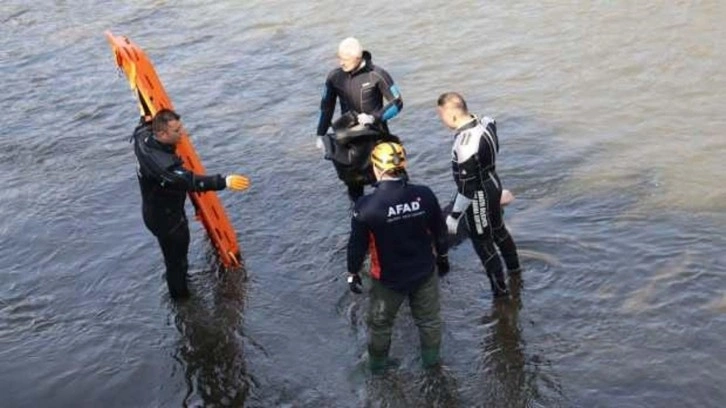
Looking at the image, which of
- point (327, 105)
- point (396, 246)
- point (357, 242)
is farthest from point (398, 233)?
point (327, 105)

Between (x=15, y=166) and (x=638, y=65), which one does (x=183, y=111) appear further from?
(x=638, y=65)

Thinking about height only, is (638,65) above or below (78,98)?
below

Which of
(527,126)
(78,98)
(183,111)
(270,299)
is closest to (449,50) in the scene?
(527,126)

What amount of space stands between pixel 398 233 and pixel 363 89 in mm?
2993

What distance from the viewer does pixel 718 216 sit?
27.8 ft

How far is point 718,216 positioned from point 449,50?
6.90m

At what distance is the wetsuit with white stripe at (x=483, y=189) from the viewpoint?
6.71 m

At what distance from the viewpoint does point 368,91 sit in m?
→ 8.55

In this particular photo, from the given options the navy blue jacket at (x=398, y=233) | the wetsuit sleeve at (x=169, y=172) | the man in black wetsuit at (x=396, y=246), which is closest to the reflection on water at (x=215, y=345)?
the man in black wetsuit at (x=396, y=246)

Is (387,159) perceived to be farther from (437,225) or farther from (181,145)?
(181,145)

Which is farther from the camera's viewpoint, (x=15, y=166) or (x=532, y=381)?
(x=15, y=166)

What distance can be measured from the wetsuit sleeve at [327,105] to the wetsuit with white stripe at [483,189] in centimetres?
217

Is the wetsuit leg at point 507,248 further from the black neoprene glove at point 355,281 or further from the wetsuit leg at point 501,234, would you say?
the black neoprene glove at point 355,281

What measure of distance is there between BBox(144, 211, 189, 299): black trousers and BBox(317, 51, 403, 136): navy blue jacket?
2186mm
